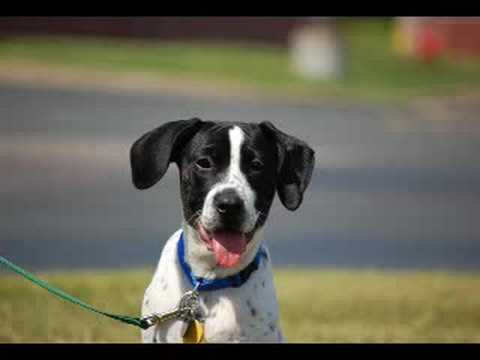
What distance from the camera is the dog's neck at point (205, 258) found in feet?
20.0

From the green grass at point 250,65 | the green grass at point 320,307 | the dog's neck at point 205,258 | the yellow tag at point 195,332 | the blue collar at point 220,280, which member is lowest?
the green grass at point 320,307

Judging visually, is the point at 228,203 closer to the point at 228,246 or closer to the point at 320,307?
the point at 228,246

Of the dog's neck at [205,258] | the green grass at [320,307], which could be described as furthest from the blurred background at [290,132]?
the dog's neck at [205,258]

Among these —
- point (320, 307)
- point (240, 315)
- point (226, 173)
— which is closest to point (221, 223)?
point (226, 173)

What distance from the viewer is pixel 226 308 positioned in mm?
6043

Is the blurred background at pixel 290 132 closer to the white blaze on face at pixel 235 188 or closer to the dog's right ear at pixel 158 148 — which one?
the dog's right ear at pixel 158 148

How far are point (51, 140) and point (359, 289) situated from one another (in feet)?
41.1

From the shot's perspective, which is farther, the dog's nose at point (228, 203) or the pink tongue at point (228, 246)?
the pink tongue at point (228, 246)

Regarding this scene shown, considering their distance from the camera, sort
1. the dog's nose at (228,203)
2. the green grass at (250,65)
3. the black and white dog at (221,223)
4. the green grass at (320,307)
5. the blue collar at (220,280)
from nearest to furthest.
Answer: the dog's nose at (228,203) < the black and white dog at (221,223) < the blue collar at (220,280) < the green grass at (320,307) < the green grass at (250,65)

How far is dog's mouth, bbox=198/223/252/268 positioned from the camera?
5965 mm

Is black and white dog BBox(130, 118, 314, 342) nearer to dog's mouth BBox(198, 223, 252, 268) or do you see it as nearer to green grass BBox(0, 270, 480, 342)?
dog's mouth BBox(198, 223, 252, 268)

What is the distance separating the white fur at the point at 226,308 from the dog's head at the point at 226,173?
16 cm

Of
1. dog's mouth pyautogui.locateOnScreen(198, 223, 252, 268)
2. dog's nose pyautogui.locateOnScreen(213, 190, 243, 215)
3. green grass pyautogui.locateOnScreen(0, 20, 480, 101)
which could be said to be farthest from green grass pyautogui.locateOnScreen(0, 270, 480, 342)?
green grass pyautogui.locateOnScreen(0, 20, 480, 101)
